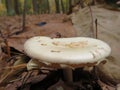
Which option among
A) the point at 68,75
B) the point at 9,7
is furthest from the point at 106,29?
the point at 9,7

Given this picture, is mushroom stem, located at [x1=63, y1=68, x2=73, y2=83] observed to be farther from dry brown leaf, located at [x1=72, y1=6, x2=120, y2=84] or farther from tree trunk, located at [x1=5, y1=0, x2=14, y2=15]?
tree trunk, located at [x1=5, y1=0, x2=14, y2=15]

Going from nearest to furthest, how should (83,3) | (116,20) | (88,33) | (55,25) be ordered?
(88,33) → (116,20) → (55,25) → (83,3)

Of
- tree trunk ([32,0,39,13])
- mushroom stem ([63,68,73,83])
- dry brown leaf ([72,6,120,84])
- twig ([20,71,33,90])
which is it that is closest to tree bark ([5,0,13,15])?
tree trunk ([32,0,39,13])

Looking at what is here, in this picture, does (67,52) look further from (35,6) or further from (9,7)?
(9,7)

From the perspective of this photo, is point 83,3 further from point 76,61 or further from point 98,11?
point 76,61

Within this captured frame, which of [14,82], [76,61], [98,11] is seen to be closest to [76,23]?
[98,11]

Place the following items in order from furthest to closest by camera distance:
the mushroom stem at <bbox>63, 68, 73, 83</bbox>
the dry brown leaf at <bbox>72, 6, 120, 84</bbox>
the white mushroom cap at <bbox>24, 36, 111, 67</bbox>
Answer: the dry brown leaf at <bbox>72, 6, 120, 84</bbox>, the mushroom stem at <bbox>63, 68, 73, 83</bbox>, the white mushroom cap at <bbox>24, 36, 111, 67</bbox>

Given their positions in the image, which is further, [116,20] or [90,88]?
[116,20]
